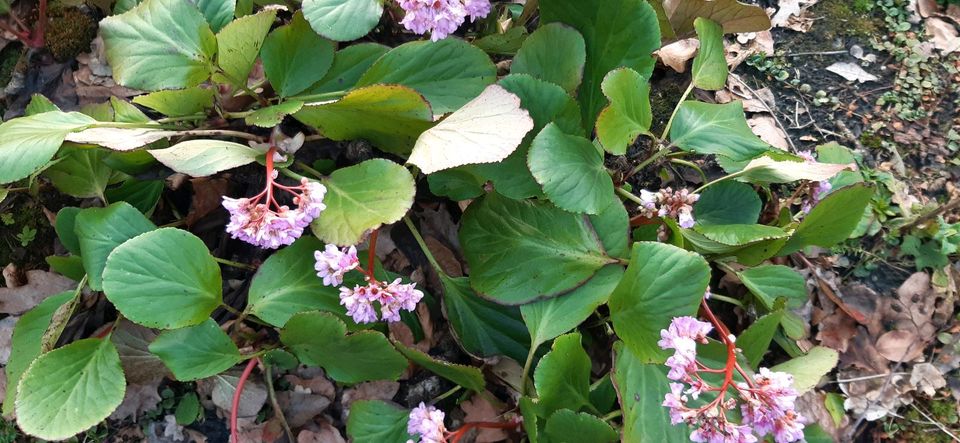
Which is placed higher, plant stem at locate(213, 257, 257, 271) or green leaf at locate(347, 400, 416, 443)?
plant stem at locate(213, 257, 257, 271)

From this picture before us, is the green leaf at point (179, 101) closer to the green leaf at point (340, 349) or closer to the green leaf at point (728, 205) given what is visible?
the green leaf at point (340, 349)

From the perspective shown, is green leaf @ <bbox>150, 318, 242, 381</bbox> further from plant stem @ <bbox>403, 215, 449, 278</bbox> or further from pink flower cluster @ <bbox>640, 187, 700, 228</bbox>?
pink flower cluster @ <bbox>640, 187, 700, 228</bbox>

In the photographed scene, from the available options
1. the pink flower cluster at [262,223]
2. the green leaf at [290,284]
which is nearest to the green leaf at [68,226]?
the green leaf at [290,284]

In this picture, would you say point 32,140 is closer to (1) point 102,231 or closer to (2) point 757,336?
(1) point 102,231

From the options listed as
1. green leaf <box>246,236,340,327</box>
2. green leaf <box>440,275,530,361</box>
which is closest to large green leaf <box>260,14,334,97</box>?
green leaf <box>246,236,340,327</box>

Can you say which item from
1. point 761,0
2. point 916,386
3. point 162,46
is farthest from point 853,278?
point 162,46

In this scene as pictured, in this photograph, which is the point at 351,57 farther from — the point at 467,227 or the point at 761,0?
the point at 761,0
